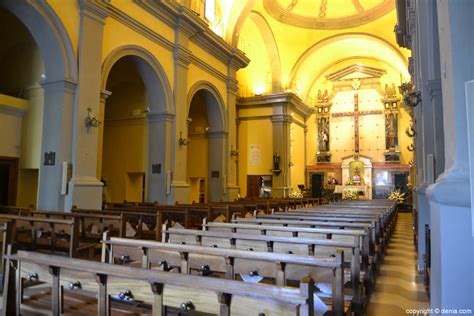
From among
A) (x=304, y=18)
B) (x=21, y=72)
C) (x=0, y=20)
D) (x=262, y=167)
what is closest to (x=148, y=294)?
(x=21, y=72)

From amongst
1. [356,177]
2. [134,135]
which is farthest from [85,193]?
[356,177]

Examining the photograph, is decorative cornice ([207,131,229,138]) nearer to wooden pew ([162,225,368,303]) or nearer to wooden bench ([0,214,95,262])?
wooden bench ([0,214,95,262])

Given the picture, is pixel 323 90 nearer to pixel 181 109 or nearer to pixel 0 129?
pixel 181 109

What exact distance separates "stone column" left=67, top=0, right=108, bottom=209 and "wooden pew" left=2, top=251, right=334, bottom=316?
5325 mm

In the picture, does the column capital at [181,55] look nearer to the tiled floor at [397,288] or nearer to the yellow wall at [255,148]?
the yellow wall at [255,148]

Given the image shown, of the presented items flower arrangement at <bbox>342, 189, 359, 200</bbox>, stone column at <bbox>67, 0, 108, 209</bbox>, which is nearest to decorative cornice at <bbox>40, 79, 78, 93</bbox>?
stone column at <bbox>67, 0, 108, 209</bbox>

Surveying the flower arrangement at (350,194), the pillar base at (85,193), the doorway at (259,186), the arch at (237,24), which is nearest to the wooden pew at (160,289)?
the pillar base at (85,193)

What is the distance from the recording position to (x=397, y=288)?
3996mm

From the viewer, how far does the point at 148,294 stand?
166 centimetres

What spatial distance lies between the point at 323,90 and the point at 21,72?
17232 millimetres

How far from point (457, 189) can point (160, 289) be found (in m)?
1.37

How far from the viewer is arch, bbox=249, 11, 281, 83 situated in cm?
1597

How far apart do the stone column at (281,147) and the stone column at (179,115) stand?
697cm

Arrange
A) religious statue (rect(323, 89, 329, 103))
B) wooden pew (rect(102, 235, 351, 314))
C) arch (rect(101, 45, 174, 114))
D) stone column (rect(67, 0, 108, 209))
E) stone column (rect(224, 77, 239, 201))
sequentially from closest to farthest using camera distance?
wooden pew (rect(102, 235, 351, 314)) < stone column (rect(67, 0, 108, 209)) < arch (rect(101, 45, 174, 114)) < stone column (rect(224, 77, 239, 201)) < religious statue (rect(323, 89, 329, 103))
